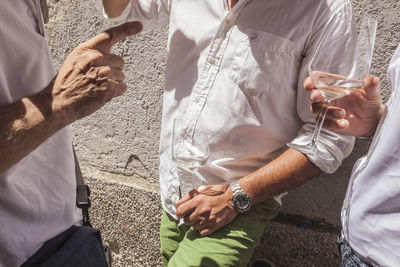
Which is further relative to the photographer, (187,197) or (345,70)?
(187,197)

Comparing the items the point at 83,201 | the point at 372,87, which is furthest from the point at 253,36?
the point at 83,201

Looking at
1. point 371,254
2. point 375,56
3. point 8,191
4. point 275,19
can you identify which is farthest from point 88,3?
point 371,254

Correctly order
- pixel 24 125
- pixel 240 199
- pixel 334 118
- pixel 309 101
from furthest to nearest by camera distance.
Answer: pixel 240 199 < pixel 309 101 < pixel 334 118 < pixel 24 125

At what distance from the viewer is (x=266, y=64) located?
146cm

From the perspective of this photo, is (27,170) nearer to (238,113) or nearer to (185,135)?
(185,135)

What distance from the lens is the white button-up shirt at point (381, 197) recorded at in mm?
1038

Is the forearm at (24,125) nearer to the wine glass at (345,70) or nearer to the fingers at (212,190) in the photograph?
the fingers at (212,190)

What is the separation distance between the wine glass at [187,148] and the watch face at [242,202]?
0.70 ft

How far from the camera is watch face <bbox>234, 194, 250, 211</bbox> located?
151cm

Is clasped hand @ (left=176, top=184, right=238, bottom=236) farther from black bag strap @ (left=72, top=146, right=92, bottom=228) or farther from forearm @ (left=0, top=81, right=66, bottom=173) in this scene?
forearm @ (left=0, top=81, right=66, bottom=173)

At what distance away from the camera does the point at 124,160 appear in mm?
2566

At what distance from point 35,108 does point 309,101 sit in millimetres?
1012

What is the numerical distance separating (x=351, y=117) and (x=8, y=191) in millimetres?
1207

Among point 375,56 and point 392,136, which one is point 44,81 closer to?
point 392,136
